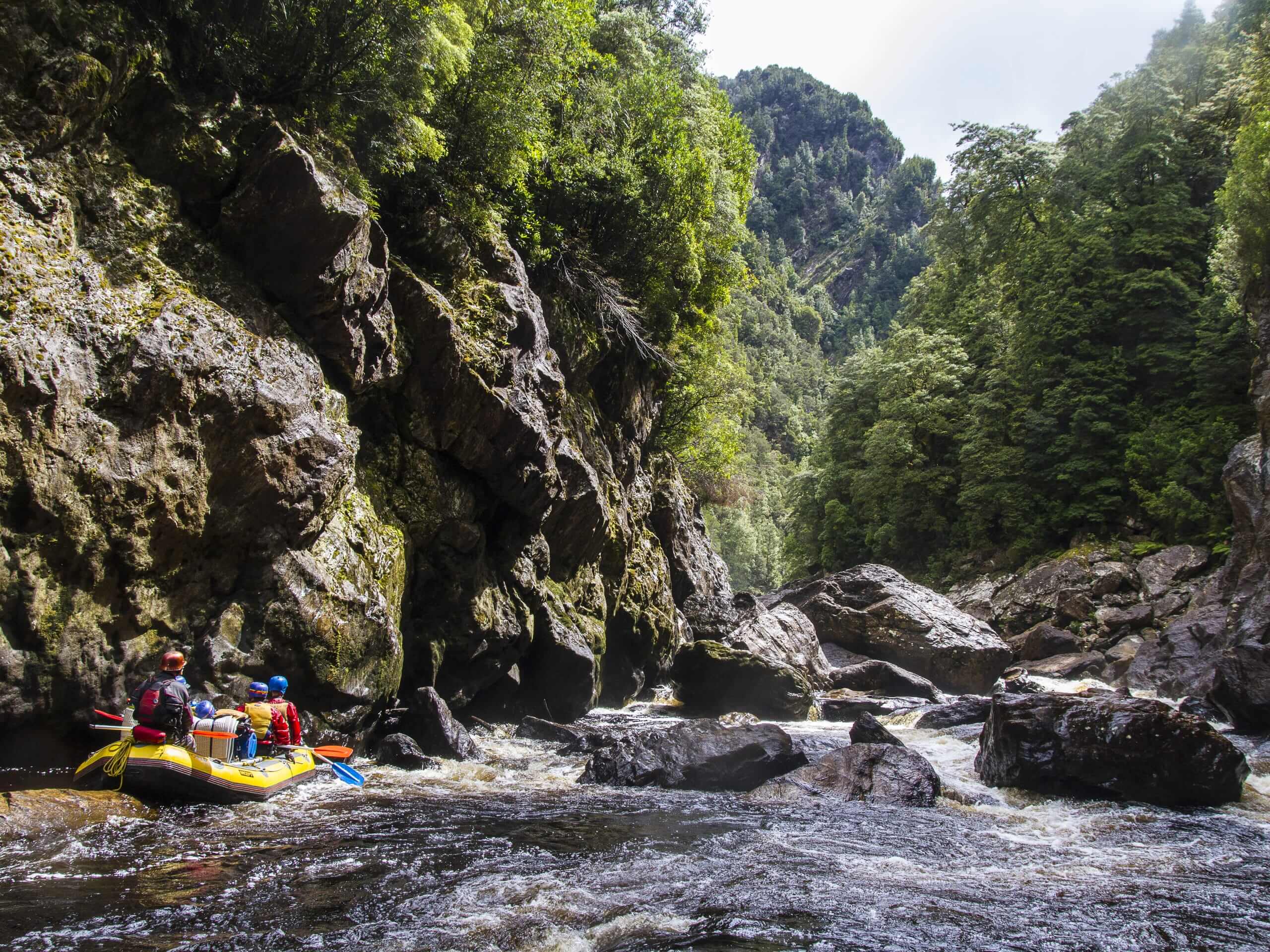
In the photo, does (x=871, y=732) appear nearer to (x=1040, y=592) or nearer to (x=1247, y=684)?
(x=1247, y=684)

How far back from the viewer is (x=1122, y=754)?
1035cm

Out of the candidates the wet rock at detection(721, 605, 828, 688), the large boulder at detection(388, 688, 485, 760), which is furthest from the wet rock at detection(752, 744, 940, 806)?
the wet rock at detection(721, 605, 828, 688)

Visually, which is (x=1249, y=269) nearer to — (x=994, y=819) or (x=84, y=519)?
(x=994, y=819)

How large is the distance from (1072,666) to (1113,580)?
6205mm

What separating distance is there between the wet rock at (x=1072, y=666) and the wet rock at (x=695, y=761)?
1353 centimetres

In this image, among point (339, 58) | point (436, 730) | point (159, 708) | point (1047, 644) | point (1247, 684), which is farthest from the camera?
point (1047, 644)

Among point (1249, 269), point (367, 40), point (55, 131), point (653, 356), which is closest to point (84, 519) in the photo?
point (55, 131)

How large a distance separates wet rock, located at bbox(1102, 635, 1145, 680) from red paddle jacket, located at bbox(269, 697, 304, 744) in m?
19.9

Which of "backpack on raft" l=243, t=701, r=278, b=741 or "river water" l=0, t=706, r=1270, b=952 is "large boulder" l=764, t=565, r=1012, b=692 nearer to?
"river water" l=0, t=706, r=1270, b=952

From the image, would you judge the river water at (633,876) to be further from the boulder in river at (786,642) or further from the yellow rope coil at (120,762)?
the boulder in river at (786,642)

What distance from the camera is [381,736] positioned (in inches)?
504

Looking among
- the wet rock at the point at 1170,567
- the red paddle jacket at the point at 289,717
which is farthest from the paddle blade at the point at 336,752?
the wet rock at the point at 1170,567

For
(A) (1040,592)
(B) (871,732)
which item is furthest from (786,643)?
(A) (1040,592)

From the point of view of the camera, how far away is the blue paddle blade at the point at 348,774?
33.4 feet
